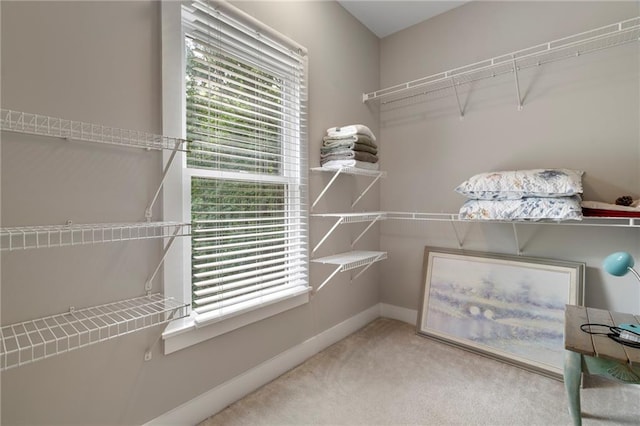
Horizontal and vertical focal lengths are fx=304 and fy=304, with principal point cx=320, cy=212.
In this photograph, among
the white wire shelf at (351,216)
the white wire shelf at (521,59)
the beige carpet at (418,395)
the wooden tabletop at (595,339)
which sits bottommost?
the beige carpet at (418,395)

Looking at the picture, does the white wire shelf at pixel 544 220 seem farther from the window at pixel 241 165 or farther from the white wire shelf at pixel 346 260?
the window at pixel 241 165

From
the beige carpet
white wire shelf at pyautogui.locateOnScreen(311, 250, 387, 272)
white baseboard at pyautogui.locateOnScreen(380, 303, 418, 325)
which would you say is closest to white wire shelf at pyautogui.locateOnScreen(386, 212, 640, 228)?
white wire shelf at pyautogui.locateOnScreen(311, 250, 387, 272)

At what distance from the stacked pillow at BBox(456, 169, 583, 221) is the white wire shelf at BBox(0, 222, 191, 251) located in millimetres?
1813

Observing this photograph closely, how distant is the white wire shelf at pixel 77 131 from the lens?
39.8 inches

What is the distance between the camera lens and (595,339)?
130cm

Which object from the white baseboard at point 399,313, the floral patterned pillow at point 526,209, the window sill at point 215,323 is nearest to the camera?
the window sill at point 215,323

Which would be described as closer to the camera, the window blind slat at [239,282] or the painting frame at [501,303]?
the window blind slat at [239,282]

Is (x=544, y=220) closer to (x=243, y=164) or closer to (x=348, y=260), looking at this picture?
(x=348, y=260)

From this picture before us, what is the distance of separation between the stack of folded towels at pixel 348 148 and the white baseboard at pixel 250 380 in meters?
1.28

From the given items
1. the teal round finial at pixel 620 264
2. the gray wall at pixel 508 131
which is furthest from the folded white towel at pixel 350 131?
the teal round finial at pixel 620 264

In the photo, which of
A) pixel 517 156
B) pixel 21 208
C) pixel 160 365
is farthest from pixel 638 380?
pixel 21 208

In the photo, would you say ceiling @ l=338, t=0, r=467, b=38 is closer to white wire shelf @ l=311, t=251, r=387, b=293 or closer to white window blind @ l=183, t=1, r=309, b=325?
white window blind @ l=183, t=1, r=309, b=325

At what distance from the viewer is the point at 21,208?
1.04 metres

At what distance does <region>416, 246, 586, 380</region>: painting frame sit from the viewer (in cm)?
198
